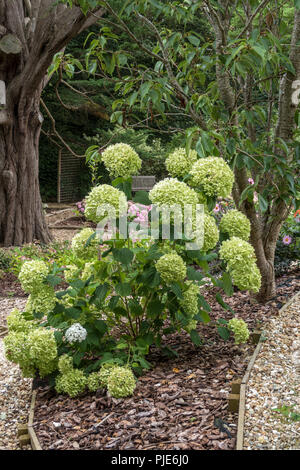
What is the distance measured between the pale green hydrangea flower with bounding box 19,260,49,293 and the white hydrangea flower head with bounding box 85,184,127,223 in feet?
1.37

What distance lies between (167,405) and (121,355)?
0.39m

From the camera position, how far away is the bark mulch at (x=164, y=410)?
2059mm

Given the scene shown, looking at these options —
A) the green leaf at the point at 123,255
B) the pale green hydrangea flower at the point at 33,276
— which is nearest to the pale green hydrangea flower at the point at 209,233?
the green leaf at the point at 123,255

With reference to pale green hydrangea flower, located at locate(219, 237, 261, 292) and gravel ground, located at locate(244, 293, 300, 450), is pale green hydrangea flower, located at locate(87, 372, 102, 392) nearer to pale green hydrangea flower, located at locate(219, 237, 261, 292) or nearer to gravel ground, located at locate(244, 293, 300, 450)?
gravel ground, located at locate(244, 293, 300, 450)

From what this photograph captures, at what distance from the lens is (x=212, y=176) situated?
224 centimetres

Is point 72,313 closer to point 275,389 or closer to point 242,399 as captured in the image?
point 242,399

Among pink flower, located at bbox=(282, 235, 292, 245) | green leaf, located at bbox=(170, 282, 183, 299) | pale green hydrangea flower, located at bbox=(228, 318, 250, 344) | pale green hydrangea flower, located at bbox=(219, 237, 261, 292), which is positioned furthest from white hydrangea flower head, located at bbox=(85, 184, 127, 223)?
pink flower, located at bbox=(282, 235, 292, 245)

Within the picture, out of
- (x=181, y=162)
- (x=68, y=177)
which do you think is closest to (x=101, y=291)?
(x=181, y=162)

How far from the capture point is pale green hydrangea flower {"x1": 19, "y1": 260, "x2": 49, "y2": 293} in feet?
8.01

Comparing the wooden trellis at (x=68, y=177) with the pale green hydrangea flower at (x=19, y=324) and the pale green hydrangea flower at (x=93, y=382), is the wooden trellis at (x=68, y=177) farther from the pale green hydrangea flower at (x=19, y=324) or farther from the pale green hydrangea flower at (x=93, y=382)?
the pale green hydrangea flower at (x=93, y=382)

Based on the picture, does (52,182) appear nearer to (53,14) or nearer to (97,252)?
(53,14)

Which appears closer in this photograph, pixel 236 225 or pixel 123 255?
pixel 123 255

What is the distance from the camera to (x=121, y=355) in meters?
2.59

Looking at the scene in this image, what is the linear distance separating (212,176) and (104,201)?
491 millimetres
